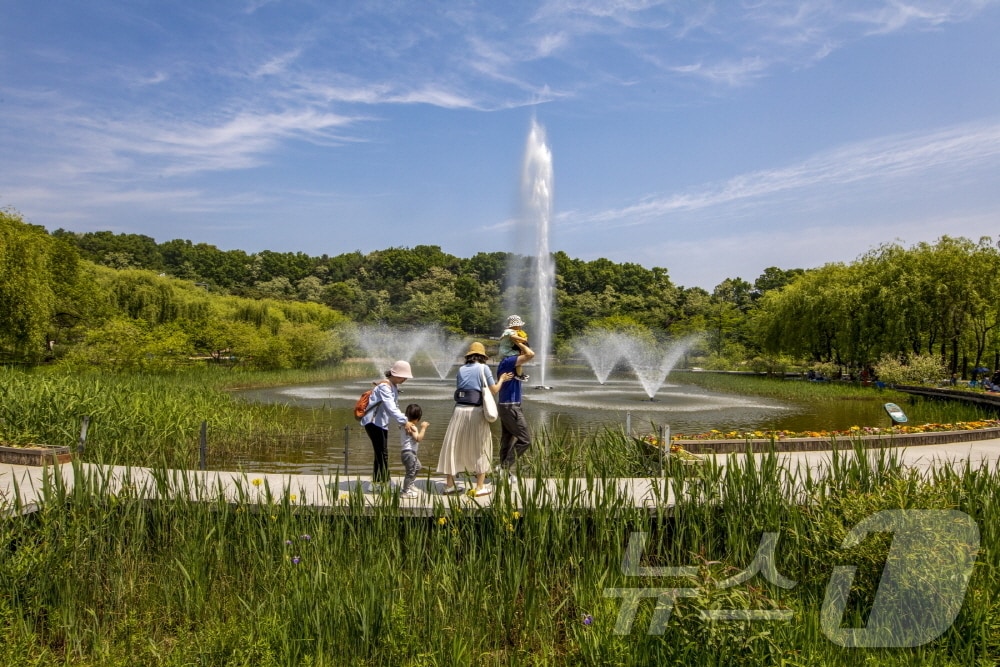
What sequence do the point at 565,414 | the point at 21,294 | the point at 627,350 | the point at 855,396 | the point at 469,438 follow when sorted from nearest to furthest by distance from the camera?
the point at 469,438, the point at 565,414, the point at 21,294, the point at 855,396, the point at 627,350

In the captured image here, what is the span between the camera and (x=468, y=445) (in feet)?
21.4

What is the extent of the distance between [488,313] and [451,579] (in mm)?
61772

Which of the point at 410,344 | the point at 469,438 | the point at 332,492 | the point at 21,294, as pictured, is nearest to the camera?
the point at 332,492

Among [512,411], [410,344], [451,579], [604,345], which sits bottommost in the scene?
[451,579]

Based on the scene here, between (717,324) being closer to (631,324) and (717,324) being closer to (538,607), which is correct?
(631,324)

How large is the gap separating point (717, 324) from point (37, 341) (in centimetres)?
4774

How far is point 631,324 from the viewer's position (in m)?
56.4

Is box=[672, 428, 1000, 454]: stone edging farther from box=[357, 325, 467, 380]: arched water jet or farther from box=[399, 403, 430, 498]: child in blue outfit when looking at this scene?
box=[357, 325, 467, 380]: arched water jet

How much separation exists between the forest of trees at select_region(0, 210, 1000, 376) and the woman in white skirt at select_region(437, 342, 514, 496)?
22516mm

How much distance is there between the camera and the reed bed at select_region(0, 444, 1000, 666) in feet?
13.7

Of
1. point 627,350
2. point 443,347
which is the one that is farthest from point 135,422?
point 627,350

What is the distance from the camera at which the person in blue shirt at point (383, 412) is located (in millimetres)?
6535

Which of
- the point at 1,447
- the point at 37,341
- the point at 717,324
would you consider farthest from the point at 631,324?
the point at 1,447

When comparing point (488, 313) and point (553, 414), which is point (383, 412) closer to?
point (553, 414)
